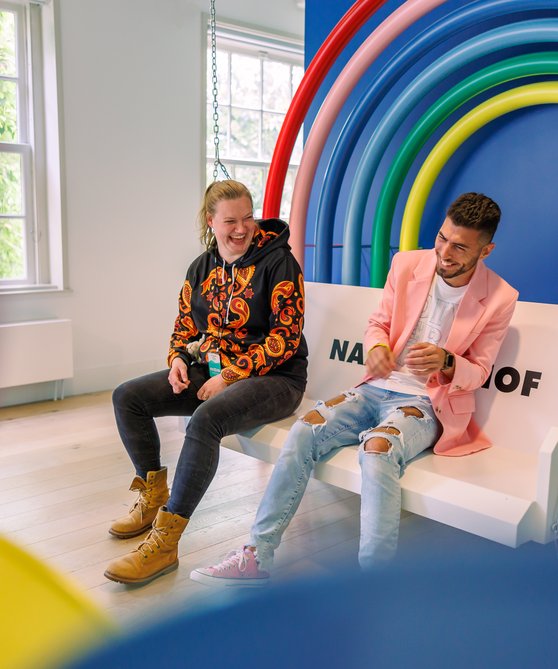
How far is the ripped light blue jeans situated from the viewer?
77.5 inches

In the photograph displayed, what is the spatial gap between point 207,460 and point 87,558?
1.91ft

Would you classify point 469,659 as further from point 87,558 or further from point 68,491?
point 68,491

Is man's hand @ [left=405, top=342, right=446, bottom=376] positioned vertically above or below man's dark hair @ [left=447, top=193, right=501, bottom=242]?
below

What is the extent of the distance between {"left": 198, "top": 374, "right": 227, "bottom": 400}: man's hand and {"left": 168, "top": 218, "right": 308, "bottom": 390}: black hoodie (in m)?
0.03

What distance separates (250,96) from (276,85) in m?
0.28

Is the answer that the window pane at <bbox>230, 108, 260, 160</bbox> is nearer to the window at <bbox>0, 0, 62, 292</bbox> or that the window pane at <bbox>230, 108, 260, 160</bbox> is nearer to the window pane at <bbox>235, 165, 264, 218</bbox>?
the window pane at <bbox>235, 165, 264, 218</bbox>

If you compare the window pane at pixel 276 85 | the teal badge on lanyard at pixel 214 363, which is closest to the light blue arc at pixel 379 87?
the teal badge on lanyard at pixel 214 363

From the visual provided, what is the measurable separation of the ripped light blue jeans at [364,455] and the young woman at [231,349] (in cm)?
26

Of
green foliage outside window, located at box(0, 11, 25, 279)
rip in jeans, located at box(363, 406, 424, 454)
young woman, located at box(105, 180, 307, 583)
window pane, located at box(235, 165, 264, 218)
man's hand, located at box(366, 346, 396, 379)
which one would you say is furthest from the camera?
window pane, located at box(235, 165, 264, 218)

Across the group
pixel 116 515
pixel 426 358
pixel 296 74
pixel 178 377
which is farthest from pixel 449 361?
pixel 296 74

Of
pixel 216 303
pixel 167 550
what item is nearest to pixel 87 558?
pixel 167 550

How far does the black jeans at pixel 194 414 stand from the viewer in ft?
7.42

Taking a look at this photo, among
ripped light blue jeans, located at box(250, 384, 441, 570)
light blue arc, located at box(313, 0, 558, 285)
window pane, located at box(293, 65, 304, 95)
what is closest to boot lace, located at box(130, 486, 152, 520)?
ripped light blue jeans, located at box(250, 384, 441, 570)

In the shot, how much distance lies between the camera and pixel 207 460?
227 centimetres
